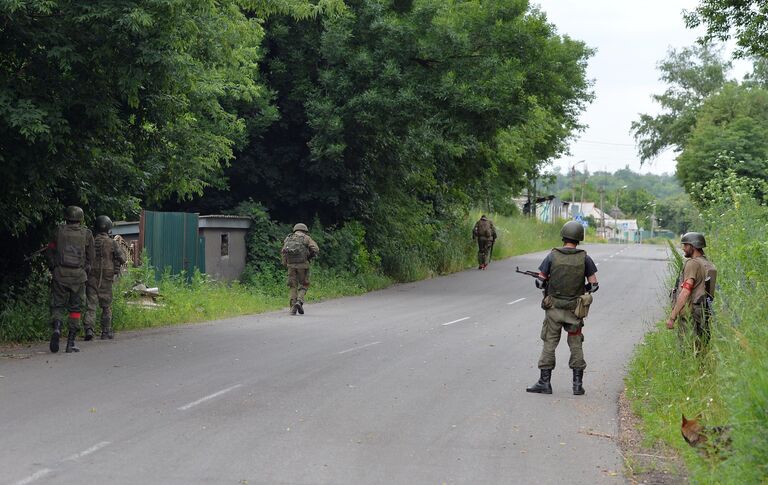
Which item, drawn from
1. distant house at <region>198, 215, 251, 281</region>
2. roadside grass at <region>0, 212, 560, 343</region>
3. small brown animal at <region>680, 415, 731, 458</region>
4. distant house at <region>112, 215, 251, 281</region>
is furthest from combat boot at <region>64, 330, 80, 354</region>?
distant house at <region>198, 215, 251, 281</region>

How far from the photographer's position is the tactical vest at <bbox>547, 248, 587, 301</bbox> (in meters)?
11.4

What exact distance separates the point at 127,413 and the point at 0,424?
1113mm

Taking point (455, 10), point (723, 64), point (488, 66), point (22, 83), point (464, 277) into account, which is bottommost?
point (464, 277)

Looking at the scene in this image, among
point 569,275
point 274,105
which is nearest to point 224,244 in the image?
point 274,105

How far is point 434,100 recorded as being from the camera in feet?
86.8

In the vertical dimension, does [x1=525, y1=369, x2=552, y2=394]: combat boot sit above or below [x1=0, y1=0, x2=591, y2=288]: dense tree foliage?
below

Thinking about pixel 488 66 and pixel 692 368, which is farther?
pixel 488 66

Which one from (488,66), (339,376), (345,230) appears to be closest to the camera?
(339,376)

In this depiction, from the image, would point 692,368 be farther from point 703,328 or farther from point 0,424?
point 0,424

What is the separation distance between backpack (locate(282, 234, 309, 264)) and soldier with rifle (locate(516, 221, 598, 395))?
34.6 ft

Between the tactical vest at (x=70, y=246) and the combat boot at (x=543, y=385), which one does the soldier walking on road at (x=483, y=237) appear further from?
the combat boot at (x=543, y=385)

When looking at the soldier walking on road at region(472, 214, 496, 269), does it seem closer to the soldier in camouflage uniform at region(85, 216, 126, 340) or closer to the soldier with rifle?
the soldier in camouflage uniform at region(85, 216, 126, 340)

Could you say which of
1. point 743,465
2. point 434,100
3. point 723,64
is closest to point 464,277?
point 434,100

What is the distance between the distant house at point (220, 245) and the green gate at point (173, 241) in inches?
1.0
